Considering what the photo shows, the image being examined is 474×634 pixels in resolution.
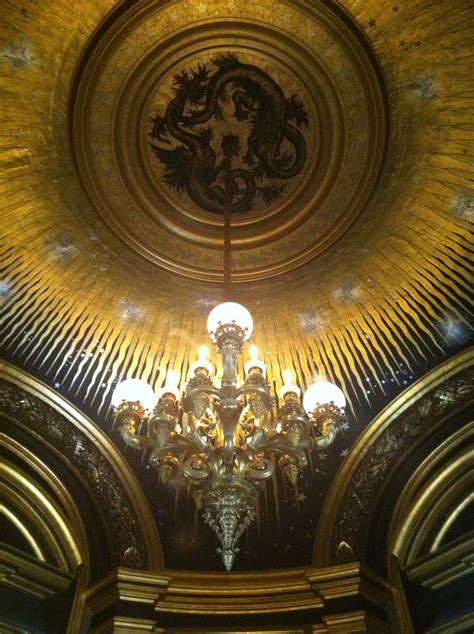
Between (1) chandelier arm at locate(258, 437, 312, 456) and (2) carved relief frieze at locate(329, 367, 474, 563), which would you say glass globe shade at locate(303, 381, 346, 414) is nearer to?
(1) chandelier arm at locate(258, 437, 312, 456)

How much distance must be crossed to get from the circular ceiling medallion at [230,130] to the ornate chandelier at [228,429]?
2.00 m

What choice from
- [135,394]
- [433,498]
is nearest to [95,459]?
[135,394]

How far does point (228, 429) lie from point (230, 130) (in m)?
3.21

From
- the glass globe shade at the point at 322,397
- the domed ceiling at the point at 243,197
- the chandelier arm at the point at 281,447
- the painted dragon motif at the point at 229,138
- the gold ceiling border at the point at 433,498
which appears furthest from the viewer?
the gold ceiling border at the point at 433,498

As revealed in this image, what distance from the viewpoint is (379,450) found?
7625 millimetres

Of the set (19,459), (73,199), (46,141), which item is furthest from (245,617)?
(46,141)

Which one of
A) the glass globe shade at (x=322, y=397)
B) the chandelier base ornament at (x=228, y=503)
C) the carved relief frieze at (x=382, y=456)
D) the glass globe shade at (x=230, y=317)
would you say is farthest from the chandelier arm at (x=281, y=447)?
the carved relief frieze at (x=382, y=456)

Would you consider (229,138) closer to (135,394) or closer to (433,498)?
(135,394)

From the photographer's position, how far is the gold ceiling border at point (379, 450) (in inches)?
285

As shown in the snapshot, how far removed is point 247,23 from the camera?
18.2 feet

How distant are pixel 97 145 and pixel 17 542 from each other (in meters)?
4.51

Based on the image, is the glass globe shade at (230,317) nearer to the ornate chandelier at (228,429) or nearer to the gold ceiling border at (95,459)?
the ornate chandelier at (228,429)

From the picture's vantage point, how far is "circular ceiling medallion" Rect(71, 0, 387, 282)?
5.50 metres

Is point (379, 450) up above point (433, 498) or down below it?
above
